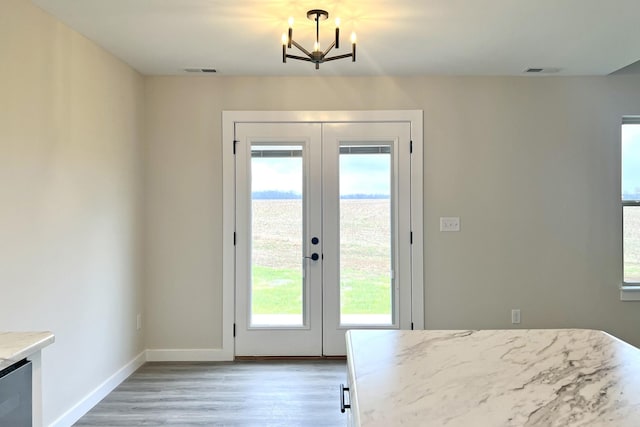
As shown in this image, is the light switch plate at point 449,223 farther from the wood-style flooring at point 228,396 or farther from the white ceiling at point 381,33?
the wood-style flooring at point 228,396

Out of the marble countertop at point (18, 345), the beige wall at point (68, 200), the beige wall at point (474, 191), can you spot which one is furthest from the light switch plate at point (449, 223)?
the marble countertop at point (18, 345)

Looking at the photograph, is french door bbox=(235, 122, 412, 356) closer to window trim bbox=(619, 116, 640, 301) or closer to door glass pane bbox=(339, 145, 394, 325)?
door glass pane bbox=(339, 145, 394, 325)

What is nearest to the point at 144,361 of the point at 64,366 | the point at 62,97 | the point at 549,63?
the point at 64,366

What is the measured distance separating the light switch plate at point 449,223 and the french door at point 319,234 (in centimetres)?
30

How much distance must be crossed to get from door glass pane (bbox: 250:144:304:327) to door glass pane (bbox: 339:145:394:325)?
0.40 meters

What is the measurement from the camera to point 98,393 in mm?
3020

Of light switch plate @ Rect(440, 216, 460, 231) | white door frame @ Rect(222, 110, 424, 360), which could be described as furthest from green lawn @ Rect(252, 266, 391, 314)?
light switch plate @ Rect(440, 216, 460, 231)

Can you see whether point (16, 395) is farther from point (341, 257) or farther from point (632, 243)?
point (632, 243)

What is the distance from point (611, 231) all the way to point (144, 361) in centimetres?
427

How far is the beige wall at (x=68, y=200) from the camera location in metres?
2.22

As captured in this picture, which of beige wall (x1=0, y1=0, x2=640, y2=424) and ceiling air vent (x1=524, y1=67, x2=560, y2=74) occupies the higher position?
ceiling air vent (x1=524, y1=67, x2=560, y2=74)

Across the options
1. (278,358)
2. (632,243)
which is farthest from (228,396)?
(632,243)

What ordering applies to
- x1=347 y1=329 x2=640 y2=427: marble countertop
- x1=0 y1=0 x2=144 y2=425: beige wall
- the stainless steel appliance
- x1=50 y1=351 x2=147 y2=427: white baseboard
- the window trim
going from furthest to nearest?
the window trim < x1=50 y1=351 x2=147 y2=427: white baseboard < x1=0 y1=0 x2=144 y2=425: beige wall < the stainless steel appliance < x1=347 y1=329 x2=640 y2=427: marble countertop

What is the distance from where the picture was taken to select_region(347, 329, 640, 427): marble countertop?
3.03ft
